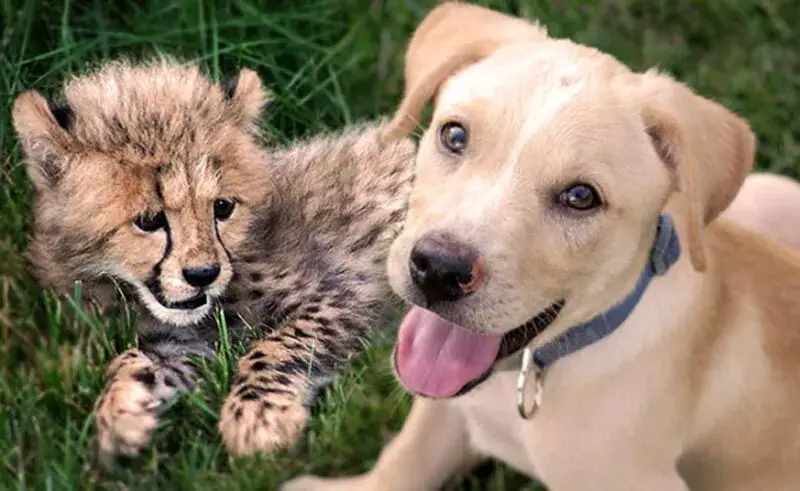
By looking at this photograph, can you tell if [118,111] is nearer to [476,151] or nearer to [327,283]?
[327,283]

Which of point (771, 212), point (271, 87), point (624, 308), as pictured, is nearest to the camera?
point (624, 308)

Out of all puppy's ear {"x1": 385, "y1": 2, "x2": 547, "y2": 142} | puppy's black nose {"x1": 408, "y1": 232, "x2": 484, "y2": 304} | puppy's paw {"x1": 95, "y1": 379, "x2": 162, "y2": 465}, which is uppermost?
puppy's ear {"x1": 385, "y1": 2, "x2": 547, "y2": 142}

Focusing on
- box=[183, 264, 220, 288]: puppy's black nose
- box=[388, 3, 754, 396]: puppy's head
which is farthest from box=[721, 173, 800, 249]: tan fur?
box=[183, 264, 220, 288]: puppy's black nose

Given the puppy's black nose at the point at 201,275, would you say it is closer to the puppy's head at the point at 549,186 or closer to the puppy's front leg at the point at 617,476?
the puppy's head at the point at 549,186

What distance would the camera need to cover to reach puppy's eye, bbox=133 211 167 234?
8.97 ft

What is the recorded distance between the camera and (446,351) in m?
2.35

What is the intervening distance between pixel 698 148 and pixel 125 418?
4.82 feet

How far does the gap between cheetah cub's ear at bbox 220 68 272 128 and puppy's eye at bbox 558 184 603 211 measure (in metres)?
1.19

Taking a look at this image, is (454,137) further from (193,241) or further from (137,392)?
(137,392)

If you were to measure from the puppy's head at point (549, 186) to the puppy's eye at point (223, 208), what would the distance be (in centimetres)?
75

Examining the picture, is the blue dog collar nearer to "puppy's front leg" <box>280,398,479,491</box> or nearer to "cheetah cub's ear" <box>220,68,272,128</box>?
"puppy's front leg" <box>280,398,479,491</box>

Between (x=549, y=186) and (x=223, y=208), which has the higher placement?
(x=549, y=186)

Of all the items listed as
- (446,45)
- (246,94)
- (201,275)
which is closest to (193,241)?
(201,275)

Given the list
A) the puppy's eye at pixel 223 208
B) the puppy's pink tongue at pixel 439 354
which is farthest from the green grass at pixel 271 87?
the puppy's pink tongue at pixel 439 354
